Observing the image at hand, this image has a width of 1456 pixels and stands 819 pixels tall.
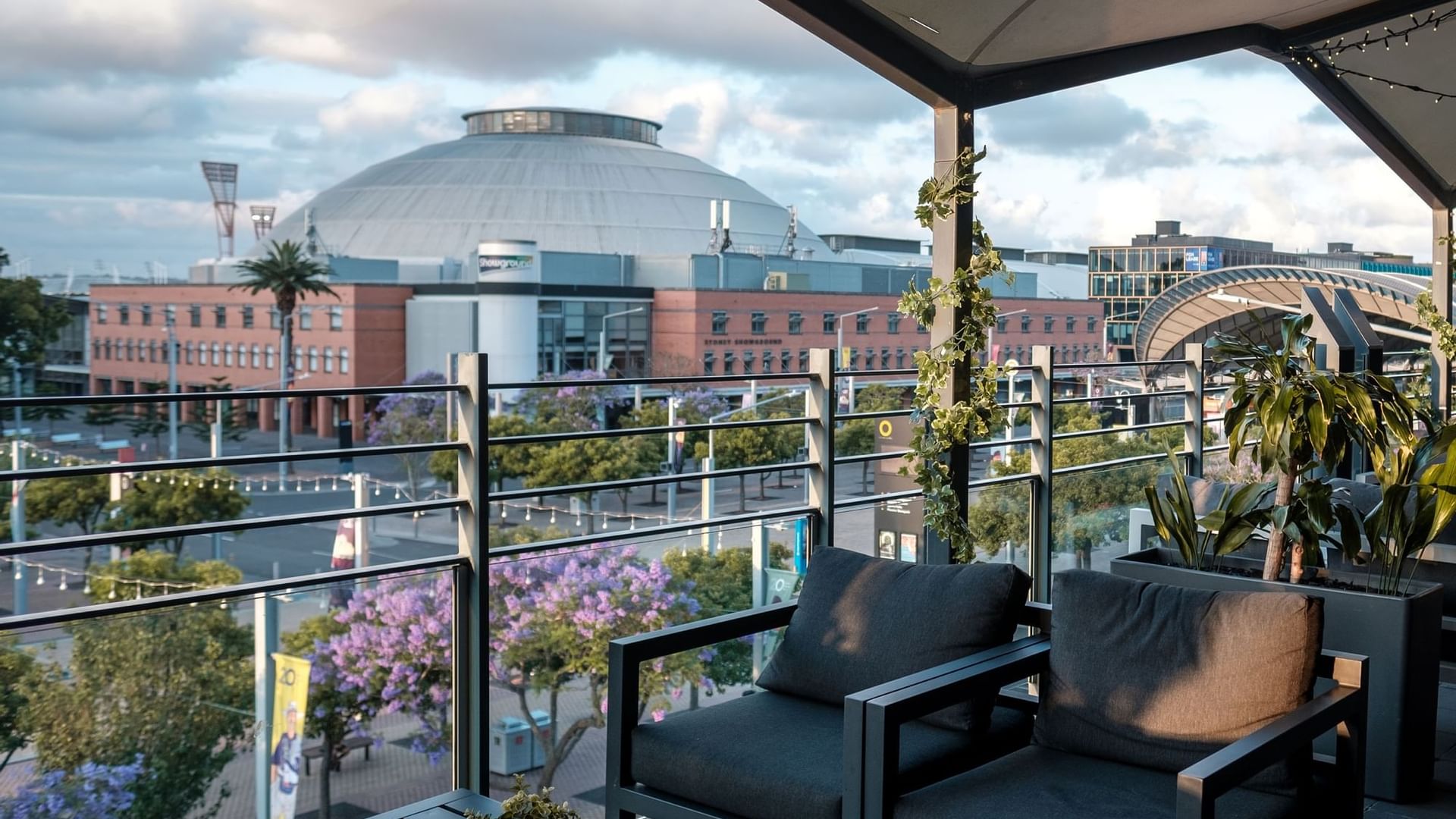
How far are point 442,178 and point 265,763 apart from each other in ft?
257

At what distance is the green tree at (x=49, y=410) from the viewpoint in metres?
2.36

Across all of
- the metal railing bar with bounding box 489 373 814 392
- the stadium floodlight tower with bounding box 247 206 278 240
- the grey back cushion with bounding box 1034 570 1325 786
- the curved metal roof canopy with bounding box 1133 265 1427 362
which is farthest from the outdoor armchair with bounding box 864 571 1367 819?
the stadium floodlight tower with bounding box 247 206 278 240

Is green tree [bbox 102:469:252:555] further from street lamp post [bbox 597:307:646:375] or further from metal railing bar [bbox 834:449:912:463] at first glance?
street lamp post [bbox 597:307:646:375]

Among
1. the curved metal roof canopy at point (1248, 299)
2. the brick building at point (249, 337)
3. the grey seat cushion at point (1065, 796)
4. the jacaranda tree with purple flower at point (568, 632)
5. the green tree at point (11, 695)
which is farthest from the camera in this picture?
the brick building at point (249, 337)

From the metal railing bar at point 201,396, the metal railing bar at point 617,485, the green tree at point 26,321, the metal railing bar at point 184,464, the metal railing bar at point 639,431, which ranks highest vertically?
the green tree at point 26,321

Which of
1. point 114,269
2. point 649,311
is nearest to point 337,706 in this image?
point 649,311

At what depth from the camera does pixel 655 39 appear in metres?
89.6

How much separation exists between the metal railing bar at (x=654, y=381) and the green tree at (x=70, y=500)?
66.8 feet

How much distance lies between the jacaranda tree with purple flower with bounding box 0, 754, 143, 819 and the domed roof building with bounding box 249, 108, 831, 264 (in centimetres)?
6849

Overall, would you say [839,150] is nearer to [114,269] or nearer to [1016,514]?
[114,269]

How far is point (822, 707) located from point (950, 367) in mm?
1482

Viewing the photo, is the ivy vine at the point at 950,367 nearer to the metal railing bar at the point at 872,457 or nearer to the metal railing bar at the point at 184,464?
the metal railing bar at the point at 872,457

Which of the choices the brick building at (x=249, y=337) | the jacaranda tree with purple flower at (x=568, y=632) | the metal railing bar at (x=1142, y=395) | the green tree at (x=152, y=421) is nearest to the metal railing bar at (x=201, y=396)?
the jacaranda tree with purple flower at (x=568, y=632)

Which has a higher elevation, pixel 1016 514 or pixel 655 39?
pixel 655 39
